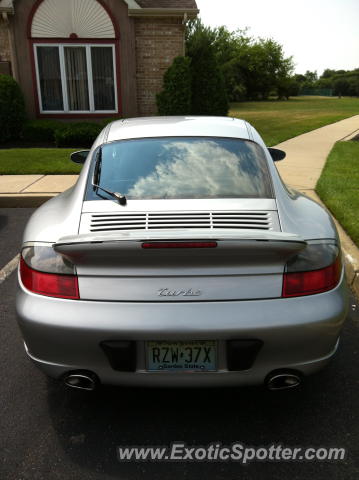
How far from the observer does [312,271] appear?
2.25 metres

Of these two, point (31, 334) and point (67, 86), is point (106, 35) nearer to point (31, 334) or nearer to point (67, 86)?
point (67, 86)

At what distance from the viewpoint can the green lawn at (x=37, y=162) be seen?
877cm

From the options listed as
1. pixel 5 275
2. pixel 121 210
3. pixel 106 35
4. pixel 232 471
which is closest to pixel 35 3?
pixel 106 35

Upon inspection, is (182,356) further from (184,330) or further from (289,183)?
(289,183)

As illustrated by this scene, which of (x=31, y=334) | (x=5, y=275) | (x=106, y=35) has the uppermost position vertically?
(x=106, y=35)

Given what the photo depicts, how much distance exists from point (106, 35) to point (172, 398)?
524 inches

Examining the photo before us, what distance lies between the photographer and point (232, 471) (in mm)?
2174

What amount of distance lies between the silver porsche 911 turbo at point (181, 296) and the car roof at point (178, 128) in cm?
89

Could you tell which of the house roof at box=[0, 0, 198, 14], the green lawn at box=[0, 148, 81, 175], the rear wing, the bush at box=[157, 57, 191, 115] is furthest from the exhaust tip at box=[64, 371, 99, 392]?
the house roof at box=[0, 0, 198, 14]

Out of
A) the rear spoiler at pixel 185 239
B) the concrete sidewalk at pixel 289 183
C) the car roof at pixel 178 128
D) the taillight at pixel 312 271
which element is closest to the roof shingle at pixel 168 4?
the concrete sidewalk at pixel 289 183

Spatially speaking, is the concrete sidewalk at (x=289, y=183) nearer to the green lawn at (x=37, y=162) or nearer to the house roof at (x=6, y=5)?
the green lawn at (x=37, y=162)

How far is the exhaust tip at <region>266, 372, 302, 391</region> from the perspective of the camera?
88.7 inches

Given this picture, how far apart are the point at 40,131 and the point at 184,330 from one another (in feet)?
40.7

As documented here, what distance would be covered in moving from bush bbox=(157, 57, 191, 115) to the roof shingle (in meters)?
1.56
